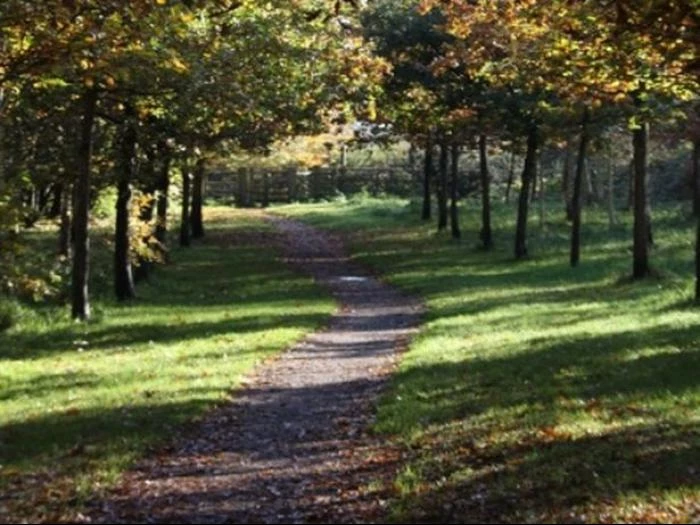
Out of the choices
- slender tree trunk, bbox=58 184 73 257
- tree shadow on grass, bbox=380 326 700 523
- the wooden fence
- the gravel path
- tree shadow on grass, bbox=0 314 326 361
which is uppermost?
the wooden fence

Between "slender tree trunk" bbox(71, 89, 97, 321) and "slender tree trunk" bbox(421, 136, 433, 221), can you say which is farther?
"slender tree trunk" bbox(421, 136, 433, 221)

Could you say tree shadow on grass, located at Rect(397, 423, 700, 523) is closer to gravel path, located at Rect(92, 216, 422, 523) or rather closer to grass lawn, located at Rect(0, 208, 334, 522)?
gravel path, located at Rect(92, 216, 422, 523)

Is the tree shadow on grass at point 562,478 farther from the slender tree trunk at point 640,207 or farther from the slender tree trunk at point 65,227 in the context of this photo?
the slender tree trunk at point 65,227

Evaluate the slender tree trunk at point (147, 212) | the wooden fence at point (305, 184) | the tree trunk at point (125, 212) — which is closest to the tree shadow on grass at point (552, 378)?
the tree trunk at point (125, 212)

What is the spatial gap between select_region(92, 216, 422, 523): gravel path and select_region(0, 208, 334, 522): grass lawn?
1.10 ft

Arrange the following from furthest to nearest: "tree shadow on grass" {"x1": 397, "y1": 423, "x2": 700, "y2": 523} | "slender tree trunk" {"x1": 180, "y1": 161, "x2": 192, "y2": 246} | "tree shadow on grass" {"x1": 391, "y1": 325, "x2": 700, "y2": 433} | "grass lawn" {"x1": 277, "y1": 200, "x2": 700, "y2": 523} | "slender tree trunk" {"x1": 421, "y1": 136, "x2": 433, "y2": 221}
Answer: "slender tree trunk" {"x1": 421, "y1": 136, "x2": 433, "y2": 221} < "slender tree trunk" {"x1": 180, "y1": 161, "x2": 192, "y2": 246} < "tree shadow on grass" {"x1": 391, "y1": 325, "x2": 700, "y2": 433} < "grass lawn" {"x1": 277, "y1": 200, "x2": 700, "y2": 523} < "tree shadow on grass" {"x1": 397, "y1": 423, "x2": 700, "y2": 523}

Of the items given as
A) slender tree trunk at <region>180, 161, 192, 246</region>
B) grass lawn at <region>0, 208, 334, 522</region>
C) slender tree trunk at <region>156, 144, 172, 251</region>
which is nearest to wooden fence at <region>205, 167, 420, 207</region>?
slender tree trunk at <region>180, 161, 192, 246</region>

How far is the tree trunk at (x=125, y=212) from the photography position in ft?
73.9

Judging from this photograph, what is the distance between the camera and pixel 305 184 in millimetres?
71062

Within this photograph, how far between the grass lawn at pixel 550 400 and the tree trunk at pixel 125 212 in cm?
628

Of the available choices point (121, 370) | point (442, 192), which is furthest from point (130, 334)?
point (442, 192)

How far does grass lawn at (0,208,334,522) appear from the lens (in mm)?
9273

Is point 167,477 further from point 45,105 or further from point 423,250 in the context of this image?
point 423,250

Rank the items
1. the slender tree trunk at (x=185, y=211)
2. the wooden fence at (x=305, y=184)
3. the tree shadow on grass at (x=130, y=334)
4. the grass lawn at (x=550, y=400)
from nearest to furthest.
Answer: the grass lawn at (x=550, y=400)
the tree shadow on grass at (x=130, y=334)
the slender tree trunk at (x=185, y=211)
the wooden fence at (x=305, y=184)
